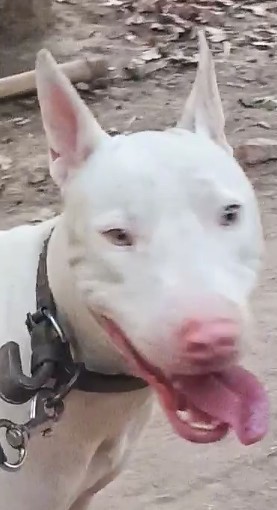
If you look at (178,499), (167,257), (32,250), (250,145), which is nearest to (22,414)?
(32,250)

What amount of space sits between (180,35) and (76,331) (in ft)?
10.4

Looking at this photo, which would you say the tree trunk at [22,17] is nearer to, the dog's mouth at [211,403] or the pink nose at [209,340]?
the dog's mouth at [211,403]

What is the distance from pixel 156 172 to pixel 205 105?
0.90 feet

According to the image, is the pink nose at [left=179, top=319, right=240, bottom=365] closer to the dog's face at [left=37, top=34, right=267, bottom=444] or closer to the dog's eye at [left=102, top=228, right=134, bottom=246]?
the dog's face at [left=37, top=34, right=267, bottom=444]

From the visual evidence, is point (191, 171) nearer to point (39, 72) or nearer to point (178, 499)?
point (39, 72)

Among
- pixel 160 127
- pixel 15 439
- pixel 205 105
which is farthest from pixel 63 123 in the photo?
pixel 160 127

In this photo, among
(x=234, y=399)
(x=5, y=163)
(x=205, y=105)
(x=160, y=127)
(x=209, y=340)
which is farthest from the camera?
(x=160, y=127)

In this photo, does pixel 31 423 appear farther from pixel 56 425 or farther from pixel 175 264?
pixel 175 264

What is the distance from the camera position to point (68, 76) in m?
3.67

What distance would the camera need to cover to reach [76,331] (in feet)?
4.69

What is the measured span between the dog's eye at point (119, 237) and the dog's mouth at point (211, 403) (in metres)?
0.13

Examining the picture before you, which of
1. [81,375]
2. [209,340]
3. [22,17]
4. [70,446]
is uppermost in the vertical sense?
[209,340]

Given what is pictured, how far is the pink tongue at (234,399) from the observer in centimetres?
121

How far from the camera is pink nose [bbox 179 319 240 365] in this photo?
1117 mm
